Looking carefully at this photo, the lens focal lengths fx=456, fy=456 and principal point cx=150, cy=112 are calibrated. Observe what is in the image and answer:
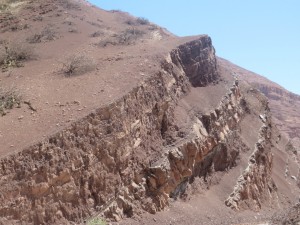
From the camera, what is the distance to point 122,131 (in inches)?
666

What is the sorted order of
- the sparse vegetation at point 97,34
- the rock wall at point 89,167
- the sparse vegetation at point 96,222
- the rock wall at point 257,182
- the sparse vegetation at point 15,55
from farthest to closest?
the sparse vegetation at point 97,34
the rock wall at point 257,182
the sparse vegetation at point 15,55
the sparse vegetation at point 96,222
the rock wall at point 89,167

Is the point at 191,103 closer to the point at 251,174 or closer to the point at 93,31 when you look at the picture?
the point at 251,174

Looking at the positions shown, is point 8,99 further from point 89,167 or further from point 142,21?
point 142,21

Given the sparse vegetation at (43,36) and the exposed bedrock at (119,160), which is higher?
the sparse vegetation at (43,36)

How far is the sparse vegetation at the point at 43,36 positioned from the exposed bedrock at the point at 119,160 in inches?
254

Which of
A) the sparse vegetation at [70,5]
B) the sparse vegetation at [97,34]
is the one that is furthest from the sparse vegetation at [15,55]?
the sparse vegetation at [70,5]

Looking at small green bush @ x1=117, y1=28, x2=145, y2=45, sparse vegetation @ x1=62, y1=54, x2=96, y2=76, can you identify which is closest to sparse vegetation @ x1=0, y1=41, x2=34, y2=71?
sparse vegetation @ x1=62, y1=54, x2=96, y2=76

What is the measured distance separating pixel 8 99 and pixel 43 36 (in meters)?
8.13

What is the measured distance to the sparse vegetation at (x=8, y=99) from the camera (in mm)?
16344

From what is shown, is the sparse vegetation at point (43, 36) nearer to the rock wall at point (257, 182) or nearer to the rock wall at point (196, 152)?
the rock wall at point (196, 152)

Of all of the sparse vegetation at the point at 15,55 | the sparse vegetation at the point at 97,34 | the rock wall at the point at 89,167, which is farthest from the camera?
the sparse vegetation at the point at 97,34

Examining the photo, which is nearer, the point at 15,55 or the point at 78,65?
the point at 78,65

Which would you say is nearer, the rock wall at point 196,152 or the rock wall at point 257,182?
the rock wall at point 196,152

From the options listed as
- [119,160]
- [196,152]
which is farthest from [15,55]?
[196,152]
